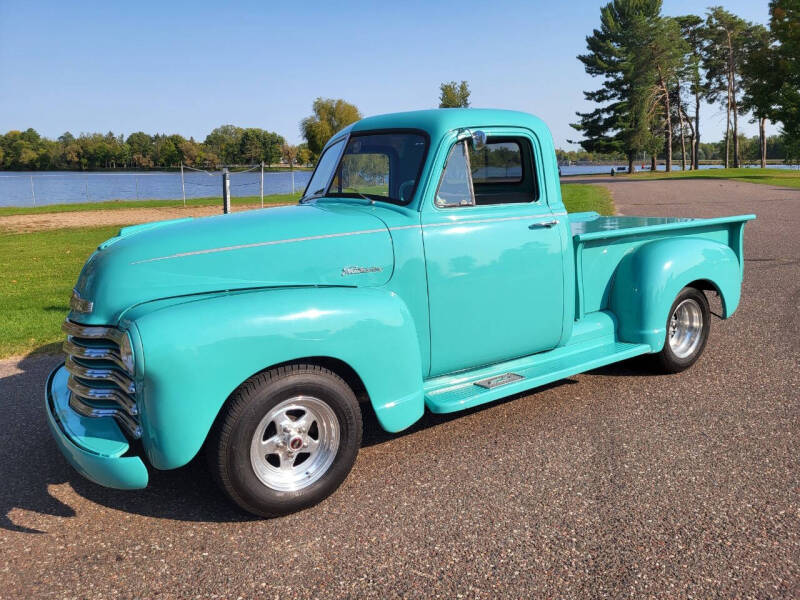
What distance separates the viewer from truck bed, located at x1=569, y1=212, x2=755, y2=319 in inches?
181

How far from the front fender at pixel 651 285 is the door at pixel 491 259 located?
75 cm

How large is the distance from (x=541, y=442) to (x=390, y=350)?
128 cm

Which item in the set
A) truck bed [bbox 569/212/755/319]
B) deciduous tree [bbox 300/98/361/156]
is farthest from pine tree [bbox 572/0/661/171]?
truck bed [bbox 569/212/755/319]

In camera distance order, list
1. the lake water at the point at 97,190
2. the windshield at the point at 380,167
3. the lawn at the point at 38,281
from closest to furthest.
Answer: the windshield at the point at 380,167, the lawn at the point at 38,281, the lake water at the point at 97,190

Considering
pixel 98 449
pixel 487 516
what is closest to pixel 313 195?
pixel 98 449

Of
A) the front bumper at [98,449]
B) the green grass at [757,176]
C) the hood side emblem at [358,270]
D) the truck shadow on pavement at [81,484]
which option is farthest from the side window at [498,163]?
the green grass at [757,176]

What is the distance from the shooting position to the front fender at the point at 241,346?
2848 millimetres

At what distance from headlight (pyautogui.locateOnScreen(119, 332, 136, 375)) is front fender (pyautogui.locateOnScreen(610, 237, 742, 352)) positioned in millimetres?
3455

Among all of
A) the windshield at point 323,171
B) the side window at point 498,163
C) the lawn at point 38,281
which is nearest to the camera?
the side window at point 498,163

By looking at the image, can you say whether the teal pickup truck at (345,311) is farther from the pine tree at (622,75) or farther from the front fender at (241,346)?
the pine tree at (622,75)

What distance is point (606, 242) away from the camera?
15.6 ft

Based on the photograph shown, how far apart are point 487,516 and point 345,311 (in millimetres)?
1214

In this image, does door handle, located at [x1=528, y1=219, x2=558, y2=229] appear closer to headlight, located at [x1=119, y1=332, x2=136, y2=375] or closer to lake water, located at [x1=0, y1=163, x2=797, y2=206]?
headlight, located at [x1=119, y1=332, x2=136, y2=375]

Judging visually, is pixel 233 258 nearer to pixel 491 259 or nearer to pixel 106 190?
pixel 491 259
